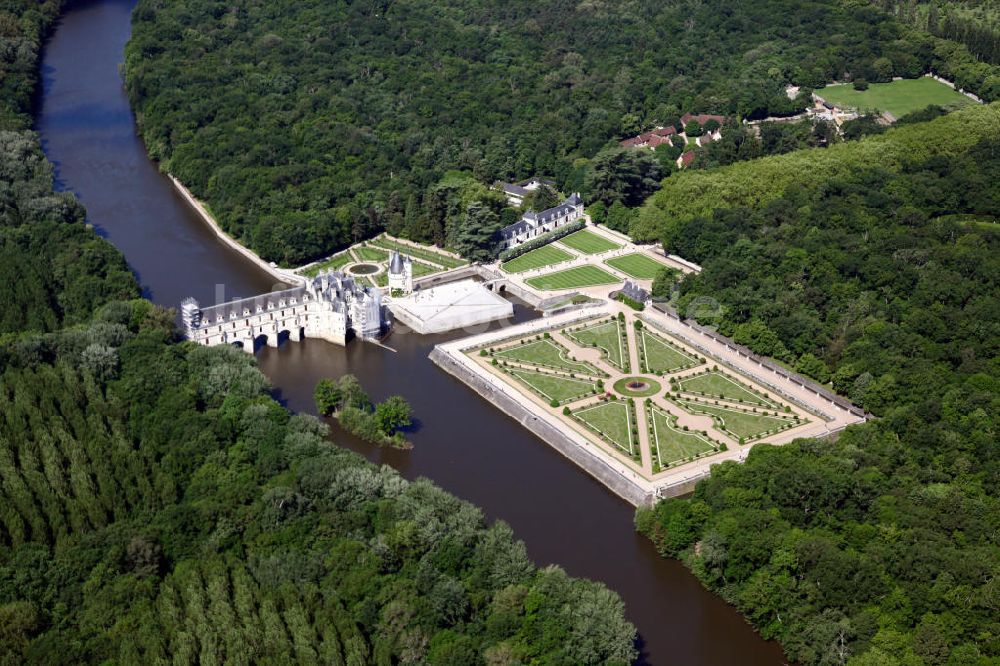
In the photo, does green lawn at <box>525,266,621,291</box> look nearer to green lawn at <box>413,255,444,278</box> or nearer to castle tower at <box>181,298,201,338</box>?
green lawn at <box>413,255,444,278</box>

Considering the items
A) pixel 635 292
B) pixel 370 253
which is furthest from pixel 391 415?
pixel 370 253

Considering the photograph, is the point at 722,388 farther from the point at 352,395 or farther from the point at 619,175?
the point at 619,175

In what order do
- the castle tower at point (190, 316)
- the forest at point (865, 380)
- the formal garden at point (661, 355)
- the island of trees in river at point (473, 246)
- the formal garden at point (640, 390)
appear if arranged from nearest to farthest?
the island of trees in river at point (473, 246)
the forest at point (865, 380)
the formal garden at point (640, 390)
the castle tower at point (190, 316)
the formal garden at point (661, 355)

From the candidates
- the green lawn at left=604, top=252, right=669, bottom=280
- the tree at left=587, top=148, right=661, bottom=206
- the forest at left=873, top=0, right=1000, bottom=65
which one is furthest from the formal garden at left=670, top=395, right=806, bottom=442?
the forest at left=873, top=0, right=1000, bottom=65

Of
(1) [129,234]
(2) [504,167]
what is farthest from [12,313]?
(2) [504,167]

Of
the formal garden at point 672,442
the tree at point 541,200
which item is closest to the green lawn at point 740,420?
the formal garden at point 672,442

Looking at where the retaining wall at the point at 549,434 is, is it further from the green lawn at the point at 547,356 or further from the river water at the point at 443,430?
the green lawn at the point at 547,356
